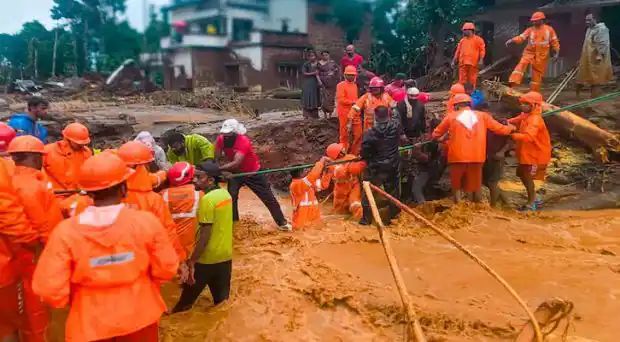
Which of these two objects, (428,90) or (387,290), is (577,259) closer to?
(387,290)

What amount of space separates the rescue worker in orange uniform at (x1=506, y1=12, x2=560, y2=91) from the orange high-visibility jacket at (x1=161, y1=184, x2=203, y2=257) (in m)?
7.29

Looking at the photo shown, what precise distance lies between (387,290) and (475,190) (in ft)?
10.7

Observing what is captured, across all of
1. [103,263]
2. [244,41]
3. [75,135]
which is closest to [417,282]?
[103,263]

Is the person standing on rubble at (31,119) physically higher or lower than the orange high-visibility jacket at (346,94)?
lower

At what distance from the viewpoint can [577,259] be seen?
5672mm

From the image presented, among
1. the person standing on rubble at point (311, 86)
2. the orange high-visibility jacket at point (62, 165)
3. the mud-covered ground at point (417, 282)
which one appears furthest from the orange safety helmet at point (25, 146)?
the person standing on rubble at point (311, 86)

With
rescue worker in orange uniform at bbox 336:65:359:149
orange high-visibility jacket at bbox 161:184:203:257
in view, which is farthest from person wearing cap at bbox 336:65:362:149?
orange high-visibility jacket at bbox 161:184:203:257

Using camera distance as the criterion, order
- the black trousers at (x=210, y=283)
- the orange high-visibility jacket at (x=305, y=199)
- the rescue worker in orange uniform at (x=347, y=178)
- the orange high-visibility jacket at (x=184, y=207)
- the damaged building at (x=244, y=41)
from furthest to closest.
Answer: the rescue worker in orange uniform at (x=347, y=178) < the orange high-visibility jacket at (x=305, y=199) < the damaged building at (x=244, y=41) < the orange high-visibility jacket at (x=184, y=207) < the black trousers at (x=210, y=283)

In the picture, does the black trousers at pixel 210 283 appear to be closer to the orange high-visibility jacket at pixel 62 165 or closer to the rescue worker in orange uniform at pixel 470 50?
the orange high-visibility jacket at pixel 62 165

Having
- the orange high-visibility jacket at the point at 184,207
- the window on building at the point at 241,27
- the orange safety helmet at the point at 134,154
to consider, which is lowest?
the orange high-visibility jacket at the point at 184,207

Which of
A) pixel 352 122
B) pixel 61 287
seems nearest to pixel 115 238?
pixel 61 287

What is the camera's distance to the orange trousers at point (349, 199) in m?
7.92

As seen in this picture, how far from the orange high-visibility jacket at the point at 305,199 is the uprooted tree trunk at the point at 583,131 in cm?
422

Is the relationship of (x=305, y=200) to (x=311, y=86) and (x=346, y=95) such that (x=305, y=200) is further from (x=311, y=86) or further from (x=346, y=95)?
(x=311, y=86)
